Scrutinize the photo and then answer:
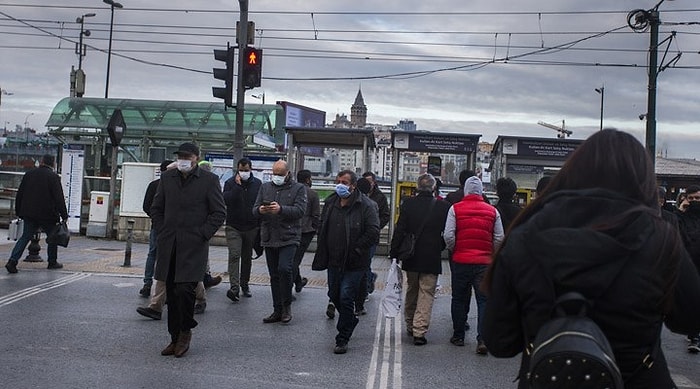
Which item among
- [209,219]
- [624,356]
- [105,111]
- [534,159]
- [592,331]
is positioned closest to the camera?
[592,331]

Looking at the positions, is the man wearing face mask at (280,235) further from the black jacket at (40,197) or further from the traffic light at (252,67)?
the traffic light at (252,67)

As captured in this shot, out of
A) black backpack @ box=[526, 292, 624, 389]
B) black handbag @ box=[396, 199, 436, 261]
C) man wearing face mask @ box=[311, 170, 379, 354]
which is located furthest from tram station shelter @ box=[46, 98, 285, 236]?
black backpack @ box=[526, 292, 624, 389]

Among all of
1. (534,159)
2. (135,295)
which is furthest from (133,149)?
(135,295)

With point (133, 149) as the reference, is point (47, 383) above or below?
below

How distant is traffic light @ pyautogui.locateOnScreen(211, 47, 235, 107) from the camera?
13.8 metres

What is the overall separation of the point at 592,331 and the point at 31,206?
1114 centimetres

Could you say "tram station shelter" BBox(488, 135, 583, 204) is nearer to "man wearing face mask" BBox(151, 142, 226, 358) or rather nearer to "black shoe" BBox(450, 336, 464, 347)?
"black shoe" BBox(450, 336, 464, 347)

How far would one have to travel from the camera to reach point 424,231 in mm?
8484

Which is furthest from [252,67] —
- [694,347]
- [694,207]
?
[694,347]

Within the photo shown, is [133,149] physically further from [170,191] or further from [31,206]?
[170,191]

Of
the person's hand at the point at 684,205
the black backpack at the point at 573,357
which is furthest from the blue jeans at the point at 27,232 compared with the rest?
the black backpack at the point at 573,357

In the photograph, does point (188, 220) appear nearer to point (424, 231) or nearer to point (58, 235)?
point (424, 231)

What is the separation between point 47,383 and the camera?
19.7 feet

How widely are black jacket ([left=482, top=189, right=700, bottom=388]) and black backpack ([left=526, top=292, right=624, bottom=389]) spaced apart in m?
0.13
